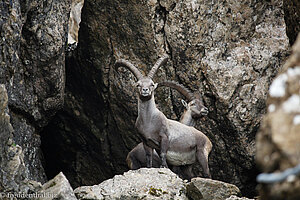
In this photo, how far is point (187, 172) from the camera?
33.7 feet

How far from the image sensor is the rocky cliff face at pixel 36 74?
884 cm

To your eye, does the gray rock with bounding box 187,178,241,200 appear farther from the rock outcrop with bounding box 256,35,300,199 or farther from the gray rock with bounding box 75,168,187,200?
the rock outcrop with bounding box 256,35,300,199

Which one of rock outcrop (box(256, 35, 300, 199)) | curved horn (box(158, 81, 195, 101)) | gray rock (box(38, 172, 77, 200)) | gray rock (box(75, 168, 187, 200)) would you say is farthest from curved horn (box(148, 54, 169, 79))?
rock outcrop (box(256, 35, 300, 199))

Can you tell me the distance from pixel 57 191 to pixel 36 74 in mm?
3769

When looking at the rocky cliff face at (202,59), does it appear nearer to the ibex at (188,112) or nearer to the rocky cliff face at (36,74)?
the ibex at (188,112)

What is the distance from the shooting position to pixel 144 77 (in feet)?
32.0

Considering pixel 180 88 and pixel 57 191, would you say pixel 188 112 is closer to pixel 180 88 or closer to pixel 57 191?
pixel 180 88

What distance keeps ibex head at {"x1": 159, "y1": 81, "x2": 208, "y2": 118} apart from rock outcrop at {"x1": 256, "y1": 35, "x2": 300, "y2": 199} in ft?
22.4

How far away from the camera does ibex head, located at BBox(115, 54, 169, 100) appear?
9.45 metres

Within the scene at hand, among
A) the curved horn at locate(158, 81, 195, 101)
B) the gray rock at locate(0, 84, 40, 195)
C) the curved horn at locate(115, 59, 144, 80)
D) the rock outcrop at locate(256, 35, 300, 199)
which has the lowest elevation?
the gray rock at locate(0, 84, 40, 195)

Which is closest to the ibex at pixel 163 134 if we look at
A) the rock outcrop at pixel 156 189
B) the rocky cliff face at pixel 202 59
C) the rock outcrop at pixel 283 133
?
the rocky cliff face at pixel 202 59

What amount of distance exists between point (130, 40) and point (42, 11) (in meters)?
2.29

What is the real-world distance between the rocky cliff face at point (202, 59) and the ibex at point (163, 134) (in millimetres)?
665

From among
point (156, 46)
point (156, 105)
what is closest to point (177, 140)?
point (156, 105)
